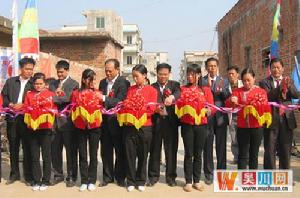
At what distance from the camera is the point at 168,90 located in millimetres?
5590

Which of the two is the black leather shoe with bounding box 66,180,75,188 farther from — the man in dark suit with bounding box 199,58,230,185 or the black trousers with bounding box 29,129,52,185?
the man in dark suit with bounding box 199,58,230,185

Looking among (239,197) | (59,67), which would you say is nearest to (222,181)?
(239,197)

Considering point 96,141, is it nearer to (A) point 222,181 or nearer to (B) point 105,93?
(B) point 105,93

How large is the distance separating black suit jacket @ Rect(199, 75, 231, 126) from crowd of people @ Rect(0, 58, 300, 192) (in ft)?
0.05

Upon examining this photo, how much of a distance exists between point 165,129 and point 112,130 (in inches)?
28.9

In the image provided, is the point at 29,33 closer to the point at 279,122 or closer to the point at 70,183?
the point at 70,183

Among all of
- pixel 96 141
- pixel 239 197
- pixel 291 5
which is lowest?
pixel 239 197

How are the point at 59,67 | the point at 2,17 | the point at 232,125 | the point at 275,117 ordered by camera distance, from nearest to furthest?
the point at 275,117 < the point at 59,67 < the point at 232,125 < the point at 2,17

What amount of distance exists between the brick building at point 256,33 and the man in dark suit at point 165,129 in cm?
500

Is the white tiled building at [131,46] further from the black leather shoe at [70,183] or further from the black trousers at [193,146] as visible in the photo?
the black trousers at [193,146]

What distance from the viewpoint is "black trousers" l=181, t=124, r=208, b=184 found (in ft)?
17.6

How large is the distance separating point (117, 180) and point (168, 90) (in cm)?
147

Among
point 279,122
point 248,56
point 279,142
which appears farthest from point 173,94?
point 248,56

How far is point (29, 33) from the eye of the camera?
7773 mm
